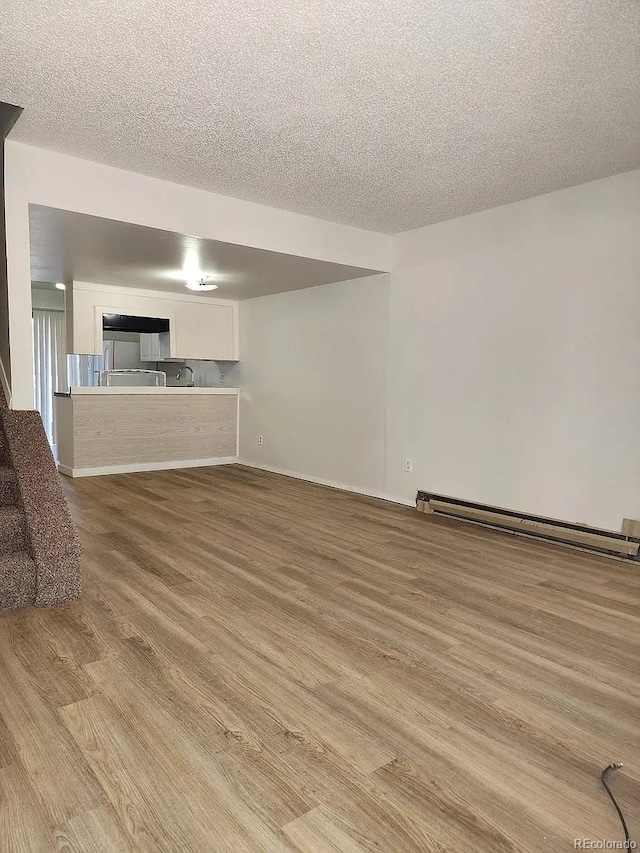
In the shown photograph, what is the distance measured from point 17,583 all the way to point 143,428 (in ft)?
12.9

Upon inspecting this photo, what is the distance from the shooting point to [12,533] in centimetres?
285

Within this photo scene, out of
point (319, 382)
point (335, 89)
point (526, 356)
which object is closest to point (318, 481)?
point (319, 382)

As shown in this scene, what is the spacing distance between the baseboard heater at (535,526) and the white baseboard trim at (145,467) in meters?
3.11

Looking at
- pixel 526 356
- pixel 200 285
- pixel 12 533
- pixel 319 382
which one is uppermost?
pixel 200 285

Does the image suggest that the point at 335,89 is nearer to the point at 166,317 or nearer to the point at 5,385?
the point at 5,385

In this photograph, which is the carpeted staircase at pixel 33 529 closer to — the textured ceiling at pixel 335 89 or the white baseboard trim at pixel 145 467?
the textured ceiling at pixel 335 89

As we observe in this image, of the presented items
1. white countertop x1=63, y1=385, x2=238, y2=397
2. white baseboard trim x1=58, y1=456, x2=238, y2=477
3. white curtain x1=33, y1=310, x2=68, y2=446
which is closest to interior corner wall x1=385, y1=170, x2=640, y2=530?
white countertop x1=63, y1=385, x2=238, y2=397

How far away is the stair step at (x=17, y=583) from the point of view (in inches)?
102

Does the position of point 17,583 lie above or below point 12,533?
below

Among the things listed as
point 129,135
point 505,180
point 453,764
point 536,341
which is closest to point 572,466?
point 536,341

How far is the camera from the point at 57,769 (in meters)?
1.55

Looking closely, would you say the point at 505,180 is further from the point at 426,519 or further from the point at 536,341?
the point at 426,519

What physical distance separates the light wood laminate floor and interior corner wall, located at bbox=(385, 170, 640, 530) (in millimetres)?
684

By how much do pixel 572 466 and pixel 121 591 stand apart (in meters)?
2.91
